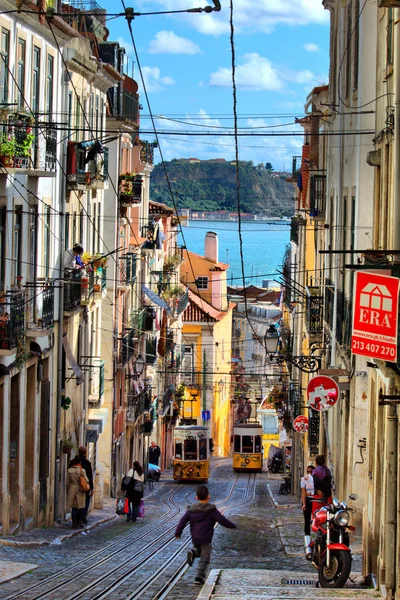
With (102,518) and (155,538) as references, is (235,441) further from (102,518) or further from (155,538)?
(155,538)

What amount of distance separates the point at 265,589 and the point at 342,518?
4.20 feet

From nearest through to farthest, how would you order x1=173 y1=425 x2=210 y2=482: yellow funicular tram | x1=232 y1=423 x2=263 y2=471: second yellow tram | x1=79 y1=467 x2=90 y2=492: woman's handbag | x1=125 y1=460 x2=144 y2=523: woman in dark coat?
1. x1=79 y1=467 x2=90 y2=492: woman's handbag
2. x1=125 y1=460 x2=144 y2=523: woman in dark coat
3. x1=173 y1=425 x2=210 y2=482: yellow funicular tram
4. x1=232 y1=423 x2=263 y2=471: second yellow tram

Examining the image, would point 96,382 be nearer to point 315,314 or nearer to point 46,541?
point 315,314

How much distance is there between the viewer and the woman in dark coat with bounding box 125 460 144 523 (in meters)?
24.7

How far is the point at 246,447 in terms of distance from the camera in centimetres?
5656

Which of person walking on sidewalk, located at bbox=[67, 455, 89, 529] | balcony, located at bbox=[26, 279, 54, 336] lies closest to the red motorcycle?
balcony, located at bbox=[26, 279, 54, 336]

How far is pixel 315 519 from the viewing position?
1388 centimetres

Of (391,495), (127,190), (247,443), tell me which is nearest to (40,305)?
(391,495)

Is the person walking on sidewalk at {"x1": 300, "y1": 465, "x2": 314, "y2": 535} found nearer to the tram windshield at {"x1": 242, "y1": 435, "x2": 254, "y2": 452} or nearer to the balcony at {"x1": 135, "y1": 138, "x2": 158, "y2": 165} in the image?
the balcony at {"x1": 135, "y1": 138, "x2": 158, "y2": 165}

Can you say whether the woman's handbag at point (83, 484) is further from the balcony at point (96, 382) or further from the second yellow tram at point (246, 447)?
the second yellow tram at point (246, 447)

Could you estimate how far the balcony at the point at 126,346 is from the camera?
3959 cm

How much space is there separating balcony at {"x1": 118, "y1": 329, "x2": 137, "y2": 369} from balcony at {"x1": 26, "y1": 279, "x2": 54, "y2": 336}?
14.3 m

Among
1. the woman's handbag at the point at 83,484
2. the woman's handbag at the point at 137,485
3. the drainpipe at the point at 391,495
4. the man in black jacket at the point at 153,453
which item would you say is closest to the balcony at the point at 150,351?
the man in black jacket at the point at 153,453

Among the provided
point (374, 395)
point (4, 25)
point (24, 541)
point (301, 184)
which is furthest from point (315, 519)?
point (301, 184)
